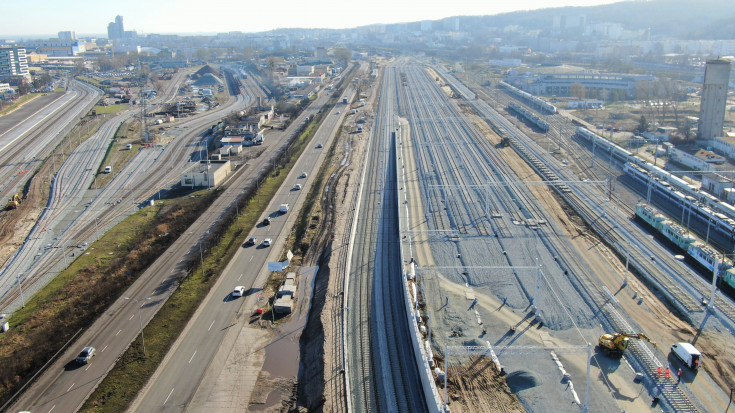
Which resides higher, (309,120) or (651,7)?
(651,7)

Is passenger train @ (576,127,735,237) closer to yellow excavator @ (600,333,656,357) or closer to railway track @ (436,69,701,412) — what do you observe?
railway track @ (436,69,701,412)

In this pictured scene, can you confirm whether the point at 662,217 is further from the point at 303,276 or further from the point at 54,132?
the point at 54,132

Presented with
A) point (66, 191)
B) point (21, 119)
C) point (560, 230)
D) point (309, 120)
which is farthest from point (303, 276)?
point (21, 119)

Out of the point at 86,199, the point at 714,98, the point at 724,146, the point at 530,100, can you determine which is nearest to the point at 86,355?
the point at 86,199

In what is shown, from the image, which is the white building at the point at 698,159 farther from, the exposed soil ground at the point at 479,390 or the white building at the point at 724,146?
the exposed soil ground at the point at 479,390

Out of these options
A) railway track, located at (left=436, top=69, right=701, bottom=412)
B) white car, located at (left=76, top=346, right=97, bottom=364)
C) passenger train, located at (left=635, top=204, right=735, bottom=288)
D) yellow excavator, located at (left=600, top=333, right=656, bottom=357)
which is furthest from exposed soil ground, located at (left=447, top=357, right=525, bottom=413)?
white car, located at (left=76, top=346, right=97, bottom=364)
